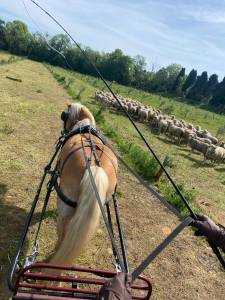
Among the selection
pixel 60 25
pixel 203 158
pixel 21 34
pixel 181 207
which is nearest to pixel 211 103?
pixel 21 34

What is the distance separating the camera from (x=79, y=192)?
4.14 metres

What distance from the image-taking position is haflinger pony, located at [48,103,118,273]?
12.8ft

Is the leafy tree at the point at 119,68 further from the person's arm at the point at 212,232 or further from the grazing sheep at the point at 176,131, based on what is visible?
the person's arm at the point at 212,232

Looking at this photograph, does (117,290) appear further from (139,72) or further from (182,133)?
(139,72)

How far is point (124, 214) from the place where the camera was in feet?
26.7

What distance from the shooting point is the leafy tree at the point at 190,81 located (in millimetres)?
90375

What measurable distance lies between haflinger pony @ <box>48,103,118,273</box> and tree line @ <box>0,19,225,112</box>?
71762 mm

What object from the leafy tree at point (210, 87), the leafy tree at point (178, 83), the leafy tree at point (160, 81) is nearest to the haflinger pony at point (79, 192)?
the leafy tree at point (210, 87)

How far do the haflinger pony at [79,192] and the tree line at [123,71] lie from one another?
235 ft

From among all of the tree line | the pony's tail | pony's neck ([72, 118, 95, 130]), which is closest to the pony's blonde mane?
pony's neck ([72, 118, 95, 130])

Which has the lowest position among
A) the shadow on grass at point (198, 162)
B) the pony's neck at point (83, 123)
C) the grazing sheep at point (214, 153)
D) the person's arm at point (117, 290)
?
the shadow on grass at point (198, 162)

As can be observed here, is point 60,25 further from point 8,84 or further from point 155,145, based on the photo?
point 8,84

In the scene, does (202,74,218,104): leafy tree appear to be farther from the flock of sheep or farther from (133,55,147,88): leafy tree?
the flock of sheep

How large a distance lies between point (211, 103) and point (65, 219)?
75076mm
